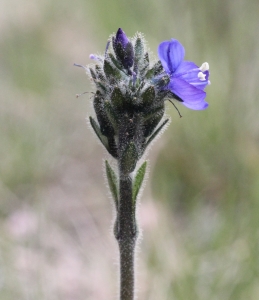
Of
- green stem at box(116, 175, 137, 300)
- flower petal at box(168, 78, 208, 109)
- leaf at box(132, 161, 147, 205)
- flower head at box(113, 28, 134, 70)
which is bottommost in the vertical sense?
green stem at box(116, 175, 137, 300)

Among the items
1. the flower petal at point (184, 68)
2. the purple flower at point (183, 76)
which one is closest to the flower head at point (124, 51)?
the purple flower at point (183, 76)

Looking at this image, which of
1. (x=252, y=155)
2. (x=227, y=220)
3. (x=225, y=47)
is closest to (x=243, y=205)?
(x=227, y=220)

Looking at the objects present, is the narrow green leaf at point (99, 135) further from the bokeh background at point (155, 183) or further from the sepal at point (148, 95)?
the bokeh background at point (155, 183)

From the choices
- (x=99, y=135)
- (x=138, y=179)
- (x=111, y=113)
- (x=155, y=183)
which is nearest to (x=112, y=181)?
(x=138, y=179)

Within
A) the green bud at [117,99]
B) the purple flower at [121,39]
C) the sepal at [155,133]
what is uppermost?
the purple flower at [121,39]

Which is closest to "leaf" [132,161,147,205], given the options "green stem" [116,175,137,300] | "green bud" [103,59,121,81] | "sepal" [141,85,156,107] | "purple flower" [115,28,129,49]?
"green stem" [116,175,137,300]

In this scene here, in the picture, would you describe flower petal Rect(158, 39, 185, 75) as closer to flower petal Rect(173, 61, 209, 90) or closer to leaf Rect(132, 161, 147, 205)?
flower petal Rect(173, 61, 209, 90)

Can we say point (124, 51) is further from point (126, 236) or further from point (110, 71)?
point (126, 236)
